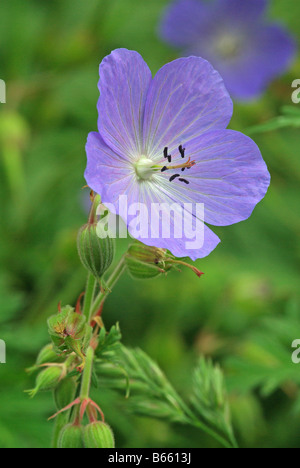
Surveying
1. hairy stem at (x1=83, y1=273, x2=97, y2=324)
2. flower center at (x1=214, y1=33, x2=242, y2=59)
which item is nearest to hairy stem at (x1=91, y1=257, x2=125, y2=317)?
hairy stem at (x1=83, y1=273, x2=97, y2=324)

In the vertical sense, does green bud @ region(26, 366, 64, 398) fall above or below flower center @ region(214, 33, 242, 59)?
below

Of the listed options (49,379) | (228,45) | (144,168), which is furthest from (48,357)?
(228,45)

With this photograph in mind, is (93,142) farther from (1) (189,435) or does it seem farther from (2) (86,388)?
(1) (189,435)

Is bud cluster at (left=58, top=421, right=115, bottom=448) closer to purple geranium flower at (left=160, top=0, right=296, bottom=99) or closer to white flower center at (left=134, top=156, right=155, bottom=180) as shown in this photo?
white flower center at (left=134, top=156, right=155, bottom=180)

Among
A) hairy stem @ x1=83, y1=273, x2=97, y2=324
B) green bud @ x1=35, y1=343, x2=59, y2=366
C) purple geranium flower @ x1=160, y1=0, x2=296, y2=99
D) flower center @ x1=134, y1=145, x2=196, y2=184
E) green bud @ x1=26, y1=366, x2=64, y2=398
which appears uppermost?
purple geranium flower @ x1=160, y1=0, x2=296, y2=99
